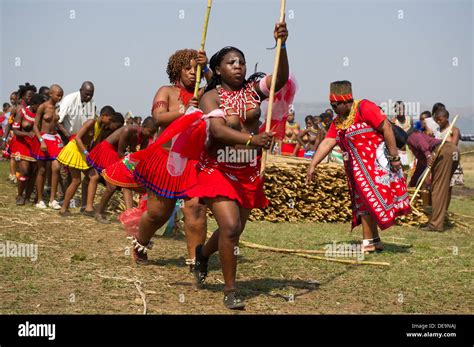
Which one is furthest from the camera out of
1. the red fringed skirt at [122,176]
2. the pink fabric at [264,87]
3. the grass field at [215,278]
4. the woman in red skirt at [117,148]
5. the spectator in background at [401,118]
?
the spectator in background at [401,118]

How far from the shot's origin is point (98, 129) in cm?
1130

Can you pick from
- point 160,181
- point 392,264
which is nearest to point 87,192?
point 160,181

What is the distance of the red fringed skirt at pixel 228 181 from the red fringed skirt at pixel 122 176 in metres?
2.50

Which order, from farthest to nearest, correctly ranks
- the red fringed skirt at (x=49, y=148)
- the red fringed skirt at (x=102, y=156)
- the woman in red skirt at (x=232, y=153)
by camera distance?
the red fringed skirt at (x=49, y=148)
the red fringed skirt at (x=102, y=156)
the woman in red skirt at (x=232, y=153)

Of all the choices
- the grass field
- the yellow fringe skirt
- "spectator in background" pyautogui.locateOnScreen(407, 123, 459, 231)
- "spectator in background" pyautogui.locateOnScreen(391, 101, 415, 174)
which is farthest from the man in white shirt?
"spectator in background" pyautogui.locateOnScreen(391, 101, 415, 174)

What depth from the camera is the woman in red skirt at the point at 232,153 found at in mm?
5598

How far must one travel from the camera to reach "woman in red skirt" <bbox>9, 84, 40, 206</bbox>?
477 inches

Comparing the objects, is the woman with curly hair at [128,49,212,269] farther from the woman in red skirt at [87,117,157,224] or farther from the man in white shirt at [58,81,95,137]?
the man in white shirt at [58,81,95,137]

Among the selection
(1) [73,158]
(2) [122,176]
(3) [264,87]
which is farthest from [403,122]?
(3) [264,87]

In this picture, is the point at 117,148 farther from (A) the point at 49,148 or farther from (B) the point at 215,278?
(B) the point at 215,278

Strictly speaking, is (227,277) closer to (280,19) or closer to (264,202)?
(264,202)

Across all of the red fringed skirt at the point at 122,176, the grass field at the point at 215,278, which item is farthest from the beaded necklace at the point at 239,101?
the red fringed skirt at the point at 122,176

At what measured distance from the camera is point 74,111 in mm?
12156

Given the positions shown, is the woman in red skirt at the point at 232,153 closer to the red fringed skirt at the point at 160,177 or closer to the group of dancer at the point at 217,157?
the group of dancer at the point at 217,157
